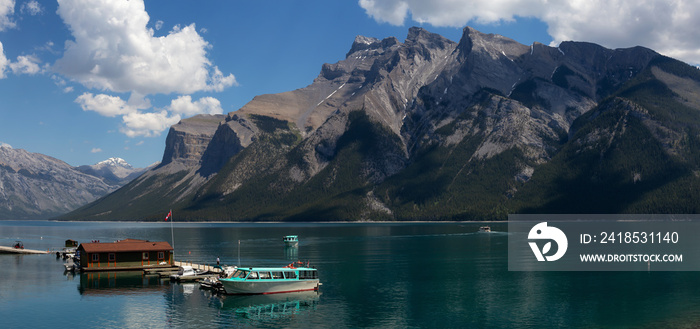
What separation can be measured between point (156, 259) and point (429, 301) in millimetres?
67116

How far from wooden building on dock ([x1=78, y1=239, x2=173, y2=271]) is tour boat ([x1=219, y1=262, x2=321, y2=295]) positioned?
3784 centimetres

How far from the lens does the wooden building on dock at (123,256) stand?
124250 millimetres

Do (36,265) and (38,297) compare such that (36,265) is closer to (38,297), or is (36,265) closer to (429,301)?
(38,297)

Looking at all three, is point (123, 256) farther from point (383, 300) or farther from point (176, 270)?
point (383, 300)

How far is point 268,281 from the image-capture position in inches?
3703

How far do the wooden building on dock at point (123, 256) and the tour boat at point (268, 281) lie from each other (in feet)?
124

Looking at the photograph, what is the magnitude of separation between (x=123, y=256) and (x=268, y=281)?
155 feet

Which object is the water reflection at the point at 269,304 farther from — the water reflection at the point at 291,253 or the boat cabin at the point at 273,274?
the water reflection at the point at 291,253

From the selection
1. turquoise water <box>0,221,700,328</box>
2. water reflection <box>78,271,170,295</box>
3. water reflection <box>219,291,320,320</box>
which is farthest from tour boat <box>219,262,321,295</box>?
water reflection <box>78,271,170,295</box>

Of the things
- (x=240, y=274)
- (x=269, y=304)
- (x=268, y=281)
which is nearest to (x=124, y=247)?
(x=240, y=274)

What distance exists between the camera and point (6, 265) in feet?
456

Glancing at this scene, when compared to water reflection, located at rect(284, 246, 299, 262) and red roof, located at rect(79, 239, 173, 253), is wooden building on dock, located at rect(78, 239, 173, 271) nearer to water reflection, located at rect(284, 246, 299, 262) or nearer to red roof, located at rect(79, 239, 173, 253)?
red roof, located at rect(79, 239, 173, 253)

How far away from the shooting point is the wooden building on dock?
408ft

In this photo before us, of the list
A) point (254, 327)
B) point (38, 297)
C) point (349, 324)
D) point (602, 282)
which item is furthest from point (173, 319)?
point (602, 282)
